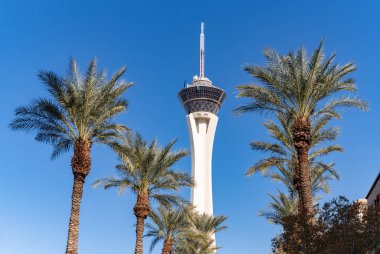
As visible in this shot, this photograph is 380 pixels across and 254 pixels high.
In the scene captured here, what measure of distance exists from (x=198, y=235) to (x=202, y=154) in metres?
56.9

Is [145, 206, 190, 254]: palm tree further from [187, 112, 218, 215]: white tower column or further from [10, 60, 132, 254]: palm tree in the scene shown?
[187, 112, 218, 215]: white tower column

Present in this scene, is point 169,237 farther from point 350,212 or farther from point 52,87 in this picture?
point 350,212

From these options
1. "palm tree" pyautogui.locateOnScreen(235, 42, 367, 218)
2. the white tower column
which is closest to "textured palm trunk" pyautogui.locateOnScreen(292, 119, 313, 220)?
"palm tree" pyautogui.locateOnScreen(235, 42, 367, 218)

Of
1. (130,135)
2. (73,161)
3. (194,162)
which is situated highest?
(194,162)

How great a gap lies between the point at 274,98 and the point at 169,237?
899 inches

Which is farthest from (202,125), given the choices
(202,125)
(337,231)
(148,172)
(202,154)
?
(337,231)

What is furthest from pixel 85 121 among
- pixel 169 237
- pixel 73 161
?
pixel 169 237

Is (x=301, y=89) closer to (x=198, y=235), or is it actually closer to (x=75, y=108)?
(x=75, y=108)

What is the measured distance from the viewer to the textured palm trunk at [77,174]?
75.4ft

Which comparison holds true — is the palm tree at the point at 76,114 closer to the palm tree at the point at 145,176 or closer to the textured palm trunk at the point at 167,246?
the palm tree at the point at 145,176

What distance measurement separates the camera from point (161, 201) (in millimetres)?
32938

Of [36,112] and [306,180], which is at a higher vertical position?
[36,112]

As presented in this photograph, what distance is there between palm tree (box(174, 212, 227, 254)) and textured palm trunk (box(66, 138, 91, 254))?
68.9 ft

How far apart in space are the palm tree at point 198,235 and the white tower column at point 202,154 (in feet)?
149
